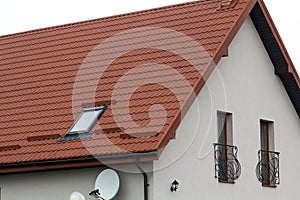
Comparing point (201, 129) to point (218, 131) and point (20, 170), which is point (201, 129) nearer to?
point (218, 131)

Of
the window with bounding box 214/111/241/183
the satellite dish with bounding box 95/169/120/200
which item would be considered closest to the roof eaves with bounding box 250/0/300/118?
the window with bounding box 214/111/241/183

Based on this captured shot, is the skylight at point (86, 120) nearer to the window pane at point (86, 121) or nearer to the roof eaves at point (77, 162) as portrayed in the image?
the window pane at point (86, 121)

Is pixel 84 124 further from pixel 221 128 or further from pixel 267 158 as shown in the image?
pixel 267 158

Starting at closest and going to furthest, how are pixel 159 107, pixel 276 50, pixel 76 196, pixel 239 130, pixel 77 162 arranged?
pixel 76 196, pixel 77 162, pixel 159 107, pixel 239 130, pixel 276 50

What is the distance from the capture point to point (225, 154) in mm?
22234

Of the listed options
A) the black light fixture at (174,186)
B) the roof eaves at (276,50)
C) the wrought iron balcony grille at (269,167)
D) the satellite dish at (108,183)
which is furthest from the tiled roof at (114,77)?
the wrought iron balcony grille at (269,167)

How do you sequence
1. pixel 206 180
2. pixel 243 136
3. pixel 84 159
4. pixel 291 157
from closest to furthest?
pixel 84 159 → pixel 206 180 → pixel 243 136 → pixel 291 157

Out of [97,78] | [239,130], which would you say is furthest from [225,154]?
[97,78]

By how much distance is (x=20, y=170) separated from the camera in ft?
69.0

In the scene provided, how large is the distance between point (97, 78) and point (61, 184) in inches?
122

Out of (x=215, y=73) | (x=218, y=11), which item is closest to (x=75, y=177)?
(x=215, y=73)

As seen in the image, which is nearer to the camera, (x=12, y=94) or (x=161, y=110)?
(x=161, y=110)

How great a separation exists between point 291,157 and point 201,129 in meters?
4.24

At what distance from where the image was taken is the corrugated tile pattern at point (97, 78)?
20.3 m
